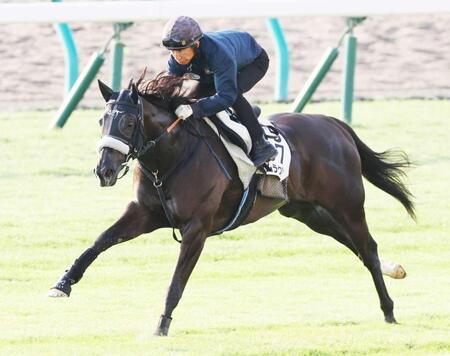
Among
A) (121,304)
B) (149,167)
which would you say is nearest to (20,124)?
(121,304)

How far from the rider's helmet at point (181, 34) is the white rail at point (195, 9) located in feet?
22.4

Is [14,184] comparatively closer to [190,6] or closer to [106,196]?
[106,196]

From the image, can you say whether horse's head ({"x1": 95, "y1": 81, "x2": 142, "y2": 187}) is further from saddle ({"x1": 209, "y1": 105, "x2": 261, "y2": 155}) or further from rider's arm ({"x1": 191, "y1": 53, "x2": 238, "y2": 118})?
saddle ({"x1": 209, "y1": 105, "x2": 261, "y2": 155})

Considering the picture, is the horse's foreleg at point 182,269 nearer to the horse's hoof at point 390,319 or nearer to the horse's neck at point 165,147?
the horse's neck at point 165,147

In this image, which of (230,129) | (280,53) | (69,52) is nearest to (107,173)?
(230,129)

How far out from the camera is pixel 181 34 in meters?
8.18

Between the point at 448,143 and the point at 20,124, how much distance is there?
Result: 4.69m

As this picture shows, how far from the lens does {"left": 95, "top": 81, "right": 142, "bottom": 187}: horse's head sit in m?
7.84

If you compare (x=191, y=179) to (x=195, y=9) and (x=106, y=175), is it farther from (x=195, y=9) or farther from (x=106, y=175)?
(x=195, y=9)

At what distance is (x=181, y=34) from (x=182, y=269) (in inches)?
50.5

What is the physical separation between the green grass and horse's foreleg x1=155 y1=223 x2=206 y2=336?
0.36ft

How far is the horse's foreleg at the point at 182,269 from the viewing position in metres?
8.08

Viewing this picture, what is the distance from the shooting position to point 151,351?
7.69m

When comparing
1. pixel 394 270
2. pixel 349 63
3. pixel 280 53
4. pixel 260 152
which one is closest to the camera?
pixel 260 152
